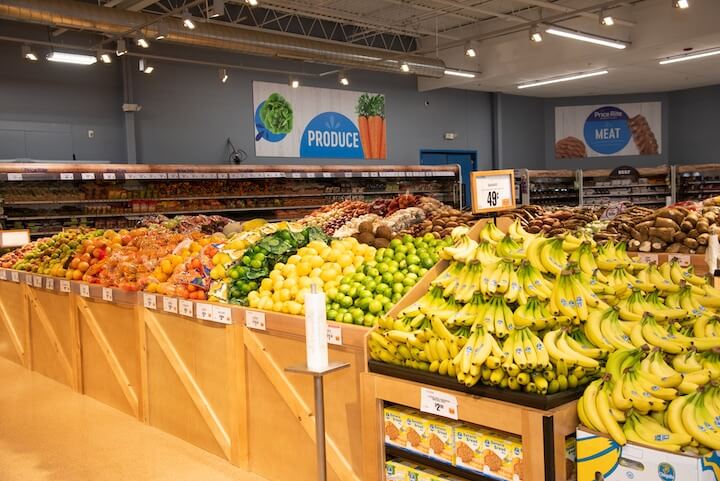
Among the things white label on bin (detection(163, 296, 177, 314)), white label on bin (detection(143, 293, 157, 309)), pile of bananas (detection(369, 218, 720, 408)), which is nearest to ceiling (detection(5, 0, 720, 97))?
white label on bin (detection(143, 293, 157, 309))

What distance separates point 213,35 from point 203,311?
7.35 m

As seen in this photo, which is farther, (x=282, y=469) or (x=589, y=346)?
(x=282, y=469)

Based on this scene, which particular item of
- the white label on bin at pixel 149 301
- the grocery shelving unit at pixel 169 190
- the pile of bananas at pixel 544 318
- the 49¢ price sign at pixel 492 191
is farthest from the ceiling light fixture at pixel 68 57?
the pile of bananas at pixel 544 318

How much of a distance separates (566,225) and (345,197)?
7.55 meters

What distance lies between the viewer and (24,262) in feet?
23.1

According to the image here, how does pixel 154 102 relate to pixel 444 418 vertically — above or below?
above

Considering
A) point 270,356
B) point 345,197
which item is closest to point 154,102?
point 345,197

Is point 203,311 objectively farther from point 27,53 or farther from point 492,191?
point 27,53

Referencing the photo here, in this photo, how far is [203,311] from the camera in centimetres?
416

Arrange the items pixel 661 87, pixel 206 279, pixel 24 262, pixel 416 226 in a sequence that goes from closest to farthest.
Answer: pixel 206 279 → pixel 416 226 → pixel 24 262 → pixel 661 87

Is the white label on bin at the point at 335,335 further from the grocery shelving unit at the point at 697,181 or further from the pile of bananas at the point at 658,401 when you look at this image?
the grocery shelving unit at the point at 697,181

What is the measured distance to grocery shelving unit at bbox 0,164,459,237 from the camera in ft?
31.8

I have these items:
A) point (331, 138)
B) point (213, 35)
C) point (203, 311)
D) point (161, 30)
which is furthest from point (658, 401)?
point (331, 138)

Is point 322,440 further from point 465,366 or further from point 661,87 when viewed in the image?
point 661,87
